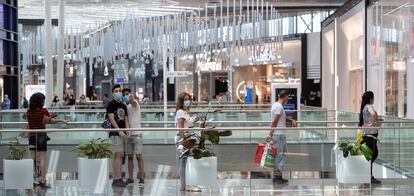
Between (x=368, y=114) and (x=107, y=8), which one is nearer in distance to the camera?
(x=368, y=114)

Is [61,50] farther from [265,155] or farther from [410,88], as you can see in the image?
[265,155]

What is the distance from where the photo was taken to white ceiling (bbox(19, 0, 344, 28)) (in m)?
29.0

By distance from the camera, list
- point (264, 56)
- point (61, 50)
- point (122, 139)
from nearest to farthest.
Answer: point (122, 139) < point (61, 50) < point (264, 56)

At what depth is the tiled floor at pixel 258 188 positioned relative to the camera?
1018 cm

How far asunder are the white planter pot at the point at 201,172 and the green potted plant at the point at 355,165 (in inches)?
65.8

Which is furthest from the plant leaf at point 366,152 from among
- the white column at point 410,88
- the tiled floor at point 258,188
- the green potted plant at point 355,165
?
the white column at point 410,88

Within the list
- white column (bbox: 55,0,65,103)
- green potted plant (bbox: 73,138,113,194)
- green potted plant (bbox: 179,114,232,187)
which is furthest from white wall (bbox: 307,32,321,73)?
green potted plant (bbox: 73,138,113,194)

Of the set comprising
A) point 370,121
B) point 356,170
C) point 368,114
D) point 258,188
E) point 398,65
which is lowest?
point 258,188

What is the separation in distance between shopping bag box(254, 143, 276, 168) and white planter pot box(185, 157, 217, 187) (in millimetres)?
637

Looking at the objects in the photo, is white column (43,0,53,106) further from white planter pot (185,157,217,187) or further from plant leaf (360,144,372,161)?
plant leaf (360,144,372,161)

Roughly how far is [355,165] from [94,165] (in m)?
3.39

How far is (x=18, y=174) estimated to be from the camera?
9977 mm

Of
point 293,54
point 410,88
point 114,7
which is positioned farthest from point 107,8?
point 293,54

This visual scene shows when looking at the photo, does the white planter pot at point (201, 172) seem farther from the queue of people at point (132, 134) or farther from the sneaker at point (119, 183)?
the sneaker at point (119, 183)
